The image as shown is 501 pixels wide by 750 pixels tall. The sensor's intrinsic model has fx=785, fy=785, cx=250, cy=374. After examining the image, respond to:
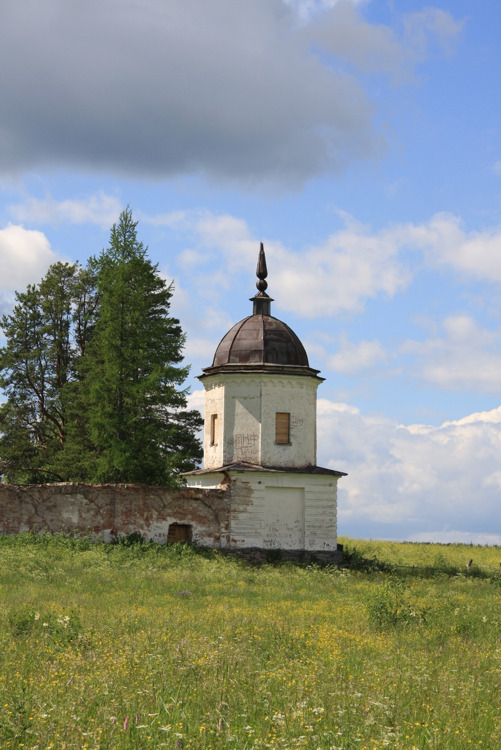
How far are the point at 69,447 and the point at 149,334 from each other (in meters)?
6.80

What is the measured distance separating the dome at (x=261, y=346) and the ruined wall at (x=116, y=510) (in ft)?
18.0

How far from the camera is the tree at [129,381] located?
28.3m

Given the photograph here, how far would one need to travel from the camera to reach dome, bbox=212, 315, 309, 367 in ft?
99.4

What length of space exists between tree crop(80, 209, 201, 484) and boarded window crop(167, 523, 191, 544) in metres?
1.60

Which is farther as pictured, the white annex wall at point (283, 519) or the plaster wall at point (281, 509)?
the white annex wall at point (283, 519)

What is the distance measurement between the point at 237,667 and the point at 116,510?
57.9 feet

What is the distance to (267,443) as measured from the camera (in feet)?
96.4

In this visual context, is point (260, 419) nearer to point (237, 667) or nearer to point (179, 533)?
point (179, 533)

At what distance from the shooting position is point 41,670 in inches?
344

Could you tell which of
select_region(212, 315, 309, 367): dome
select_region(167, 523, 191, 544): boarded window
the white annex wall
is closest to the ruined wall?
select_region(167, 523, 191, 544): boarded window

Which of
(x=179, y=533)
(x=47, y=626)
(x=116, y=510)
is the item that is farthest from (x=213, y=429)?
(x=47, y=626)

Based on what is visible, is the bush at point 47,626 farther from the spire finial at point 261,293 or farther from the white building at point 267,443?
the spire finial at point 261,293

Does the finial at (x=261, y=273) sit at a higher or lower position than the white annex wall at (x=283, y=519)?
higher

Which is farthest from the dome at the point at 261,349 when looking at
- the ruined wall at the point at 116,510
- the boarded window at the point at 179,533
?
the boarded window at the point at 179,533
